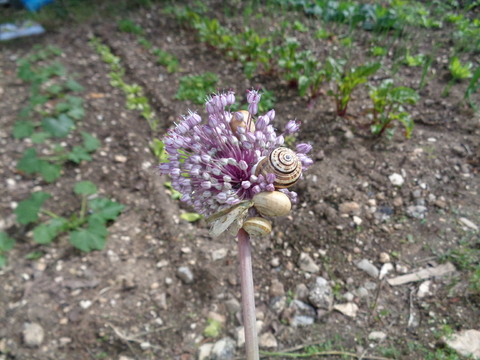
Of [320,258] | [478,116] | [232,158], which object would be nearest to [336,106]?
[478,116]

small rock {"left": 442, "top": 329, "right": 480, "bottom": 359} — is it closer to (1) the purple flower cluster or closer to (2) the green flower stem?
(1) the purple flower cluster

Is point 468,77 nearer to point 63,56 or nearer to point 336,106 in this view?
point 336,106

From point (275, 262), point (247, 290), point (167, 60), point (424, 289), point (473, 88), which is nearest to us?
point (247, 290)

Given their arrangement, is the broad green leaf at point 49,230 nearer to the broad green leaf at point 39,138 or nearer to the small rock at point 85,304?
the small rock at point 85,304

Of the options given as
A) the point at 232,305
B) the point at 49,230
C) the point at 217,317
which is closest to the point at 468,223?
the point at 232,305

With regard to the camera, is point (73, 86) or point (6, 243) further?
point (73, 86)

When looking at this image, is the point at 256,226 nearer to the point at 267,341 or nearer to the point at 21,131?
the point at 267,341

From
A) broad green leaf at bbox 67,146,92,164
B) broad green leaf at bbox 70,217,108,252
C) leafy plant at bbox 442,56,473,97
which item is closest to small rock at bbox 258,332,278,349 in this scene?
broad green leaf at bbox 70,217,108,252
